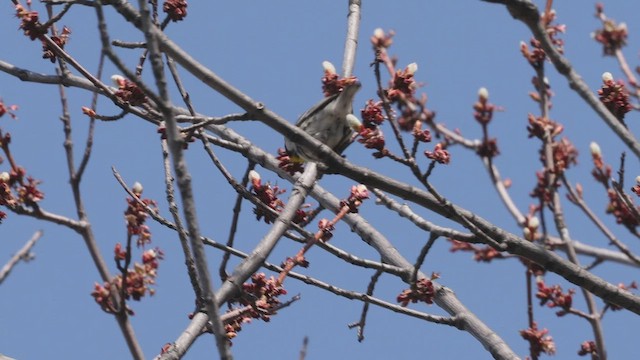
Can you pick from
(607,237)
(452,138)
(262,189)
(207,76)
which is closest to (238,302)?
(262,189)

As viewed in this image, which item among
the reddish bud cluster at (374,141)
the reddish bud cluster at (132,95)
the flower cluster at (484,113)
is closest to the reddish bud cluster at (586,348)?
the flower cluster at (484,113)

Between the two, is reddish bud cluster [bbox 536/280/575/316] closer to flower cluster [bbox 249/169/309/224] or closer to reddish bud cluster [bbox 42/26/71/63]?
flower cluster [bbox 249/169/309/224]

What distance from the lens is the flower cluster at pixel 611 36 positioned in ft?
32.7

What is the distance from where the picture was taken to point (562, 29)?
22.9 feet

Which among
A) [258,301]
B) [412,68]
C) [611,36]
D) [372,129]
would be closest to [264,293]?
[258,301]

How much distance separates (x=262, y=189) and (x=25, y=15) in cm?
166

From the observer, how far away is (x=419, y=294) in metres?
4.93

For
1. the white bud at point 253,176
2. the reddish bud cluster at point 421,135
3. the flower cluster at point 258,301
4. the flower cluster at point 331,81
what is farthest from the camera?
the white bud at point 253,176

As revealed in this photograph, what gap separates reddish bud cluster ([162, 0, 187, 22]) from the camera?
214 inches

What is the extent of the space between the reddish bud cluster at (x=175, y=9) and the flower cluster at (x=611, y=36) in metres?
6.08

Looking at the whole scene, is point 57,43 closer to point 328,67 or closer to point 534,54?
point 328,67

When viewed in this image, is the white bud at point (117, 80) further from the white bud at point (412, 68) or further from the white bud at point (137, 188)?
the white bud at point (412, 68)

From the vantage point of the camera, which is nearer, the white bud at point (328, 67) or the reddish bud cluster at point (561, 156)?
the white bud at point (328, 67)

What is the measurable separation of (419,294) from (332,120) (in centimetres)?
137
